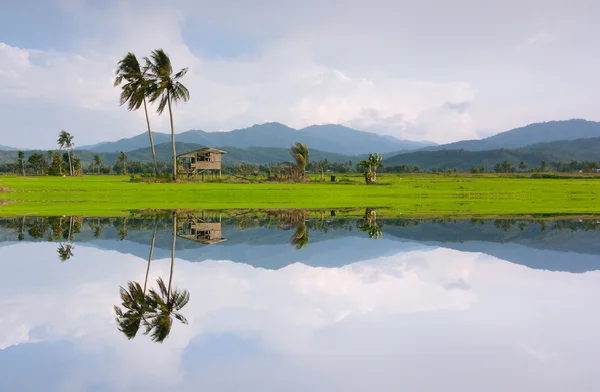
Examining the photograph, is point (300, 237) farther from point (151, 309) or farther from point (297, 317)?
point (297, 317)

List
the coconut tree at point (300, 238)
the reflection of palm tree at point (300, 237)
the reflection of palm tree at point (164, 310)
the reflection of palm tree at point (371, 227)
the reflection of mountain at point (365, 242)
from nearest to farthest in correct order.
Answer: the reflection of palm tree at point (164, 310) → the reflection of mountain at point (365, 242) → the coconut tree at point (300, 238) → the reflection of palm tree at point (300, 237) → the reflection of palm tree at point (371, 227)

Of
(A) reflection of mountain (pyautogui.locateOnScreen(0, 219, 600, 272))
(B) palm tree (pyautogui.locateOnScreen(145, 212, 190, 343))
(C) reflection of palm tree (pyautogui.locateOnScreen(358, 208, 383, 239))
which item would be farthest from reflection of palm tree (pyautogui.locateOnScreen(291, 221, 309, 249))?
(B) palm tree (pyautogui.locateOnScreen(145, 212, 190, 343))

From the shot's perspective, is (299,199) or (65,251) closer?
(65,251)

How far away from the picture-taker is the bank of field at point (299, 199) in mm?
33281

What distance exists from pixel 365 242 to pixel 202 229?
25.2 ft

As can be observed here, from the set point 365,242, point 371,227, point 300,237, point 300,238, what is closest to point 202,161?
point 371,227

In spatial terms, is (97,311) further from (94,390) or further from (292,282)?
(292,282)

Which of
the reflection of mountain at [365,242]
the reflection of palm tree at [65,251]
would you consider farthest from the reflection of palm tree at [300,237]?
the reflection of palm tree at [65,251]

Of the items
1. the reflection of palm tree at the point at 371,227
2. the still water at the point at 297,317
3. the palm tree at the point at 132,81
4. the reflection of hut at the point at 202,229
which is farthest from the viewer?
the palm tree at the point at 132,81

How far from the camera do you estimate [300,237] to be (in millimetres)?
19500

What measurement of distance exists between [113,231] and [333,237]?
936cm

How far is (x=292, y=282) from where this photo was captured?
11336 millimetres

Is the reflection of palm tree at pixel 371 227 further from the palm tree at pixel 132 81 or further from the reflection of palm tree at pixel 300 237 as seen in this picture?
the palm tree at pixel 132 81

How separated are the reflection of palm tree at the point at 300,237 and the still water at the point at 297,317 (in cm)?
33
